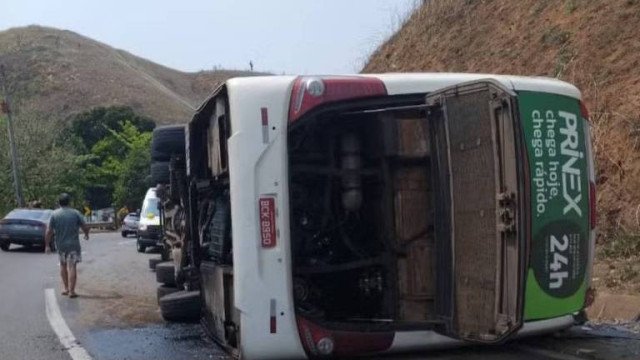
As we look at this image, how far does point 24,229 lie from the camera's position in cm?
2728

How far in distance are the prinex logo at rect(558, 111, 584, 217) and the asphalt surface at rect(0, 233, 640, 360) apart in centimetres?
148

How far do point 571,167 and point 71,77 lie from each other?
91058mm

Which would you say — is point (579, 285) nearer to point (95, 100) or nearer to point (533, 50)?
point (533, 50)

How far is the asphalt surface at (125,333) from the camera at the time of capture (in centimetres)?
727

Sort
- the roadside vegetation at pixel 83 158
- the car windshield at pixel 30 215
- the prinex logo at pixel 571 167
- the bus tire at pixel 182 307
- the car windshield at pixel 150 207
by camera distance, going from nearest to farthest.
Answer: the prinex logo at pixel 571 167
the bus tire at pixel 182 307
the car windshield at pixel 150 207
the car windshield at pixel 30 215
the roadside vegetation at pixel 83 158

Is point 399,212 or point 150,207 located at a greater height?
point 150,207

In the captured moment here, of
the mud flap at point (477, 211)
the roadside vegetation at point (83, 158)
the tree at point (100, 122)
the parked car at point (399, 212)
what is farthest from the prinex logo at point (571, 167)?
the tree at point (100, 122)

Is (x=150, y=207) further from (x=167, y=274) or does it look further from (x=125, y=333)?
(x=125, y=333)

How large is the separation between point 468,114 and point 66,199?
9.16m

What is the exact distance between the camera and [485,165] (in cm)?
599

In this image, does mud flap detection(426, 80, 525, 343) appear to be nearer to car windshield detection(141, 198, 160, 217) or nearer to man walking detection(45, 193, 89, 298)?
man walking detection(45, 193, 89, 298)

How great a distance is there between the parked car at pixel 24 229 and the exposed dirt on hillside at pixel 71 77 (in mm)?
50585

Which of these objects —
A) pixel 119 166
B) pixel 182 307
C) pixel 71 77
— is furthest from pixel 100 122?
pixel 182 307

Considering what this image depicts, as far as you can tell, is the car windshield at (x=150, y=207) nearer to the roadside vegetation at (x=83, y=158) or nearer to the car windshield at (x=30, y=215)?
the car windshield at (x=30, y=215)
